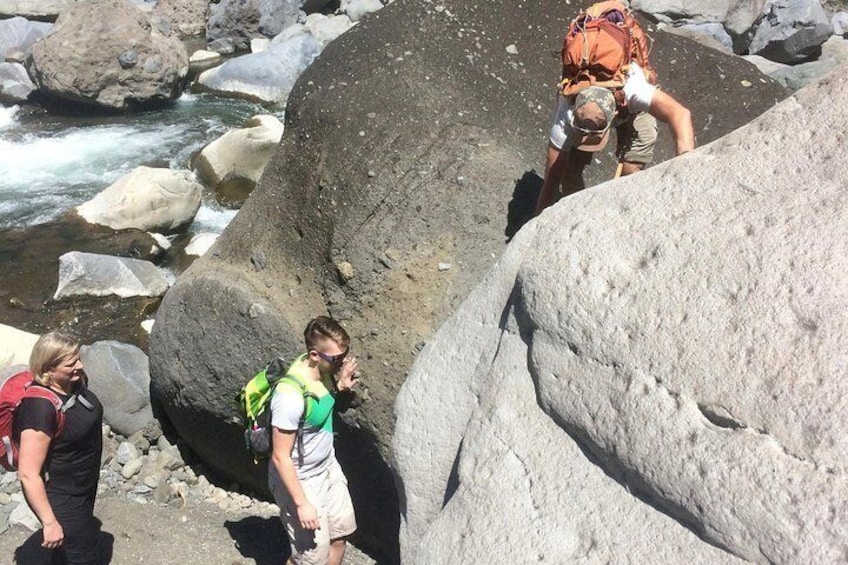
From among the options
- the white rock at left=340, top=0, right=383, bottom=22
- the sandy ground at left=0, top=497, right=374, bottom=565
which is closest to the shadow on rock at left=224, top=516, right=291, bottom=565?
the sandy ground at left=0, top=497, right=374, bottom=565

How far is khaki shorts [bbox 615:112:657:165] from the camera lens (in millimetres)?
3451

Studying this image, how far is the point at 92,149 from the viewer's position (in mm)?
10125

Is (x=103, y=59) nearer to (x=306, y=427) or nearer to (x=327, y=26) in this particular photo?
(x=327, y=26)

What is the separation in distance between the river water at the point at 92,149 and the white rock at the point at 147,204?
0.25 m

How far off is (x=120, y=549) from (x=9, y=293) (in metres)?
3.67

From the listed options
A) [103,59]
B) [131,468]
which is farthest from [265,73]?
[131,468]

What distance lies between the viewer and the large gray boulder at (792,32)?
11164 millimetres

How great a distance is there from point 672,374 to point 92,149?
925 centimetres

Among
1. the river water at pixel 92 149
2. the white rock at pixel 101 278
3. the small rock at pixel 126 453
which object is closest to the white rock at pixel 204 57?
the river water at pixel 92 149

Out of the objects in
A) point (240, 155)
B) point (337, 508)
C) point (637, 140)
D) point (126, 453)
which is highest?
point (637, 140)

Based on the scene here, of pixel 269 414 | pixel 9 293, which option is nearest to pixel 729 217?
pixel 269 414

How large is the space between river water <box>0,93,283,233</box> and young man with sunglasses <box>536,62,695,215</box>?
5048 millimetres

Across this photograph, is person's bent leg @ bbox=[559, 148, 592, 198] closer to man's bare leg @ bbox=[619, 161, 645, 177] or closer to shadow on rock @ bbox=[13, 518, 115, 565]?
man's bare leg @ bbox=[619, 161, 645, 177]

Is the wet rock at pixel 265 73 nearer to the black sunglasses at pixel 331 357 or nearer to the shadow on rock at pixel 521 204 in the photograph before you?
the shadow on rock at pixel 521 204
